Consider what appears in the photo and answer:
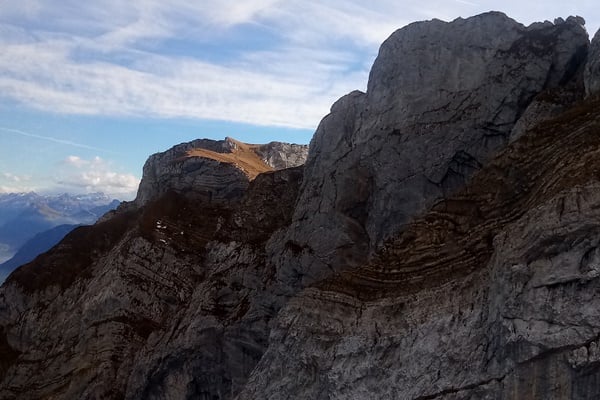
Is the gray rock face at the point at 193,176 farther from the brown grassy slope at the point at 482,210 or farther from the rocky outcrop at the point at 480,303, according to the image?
the brown grassy slope at the point at 482,210

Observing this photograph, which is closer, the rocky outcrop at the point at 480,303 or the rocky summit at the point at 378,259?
the rocky outcrop at the point at 480,303

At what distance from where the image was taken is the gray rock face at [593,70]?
33438mm

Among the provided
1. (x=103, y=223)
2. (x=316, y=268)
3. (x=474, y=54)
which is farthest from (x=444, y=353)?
(x=103, y=223)

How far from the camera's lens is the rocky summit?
23562 millimetres

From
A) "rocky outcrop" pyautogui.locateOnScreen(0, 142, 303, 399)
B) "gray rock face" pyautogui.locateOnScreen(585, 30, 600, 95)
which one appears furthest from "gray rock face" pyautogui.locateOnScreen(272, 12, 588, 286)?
"rocky outcrop" pyautogui.locateOnScreen(0, 142, 303, 399)

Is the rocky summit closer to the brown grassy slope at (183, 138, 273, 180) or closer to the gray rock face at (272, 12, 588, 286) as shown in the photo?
the gray rock face at (272, 12, 588, 286)

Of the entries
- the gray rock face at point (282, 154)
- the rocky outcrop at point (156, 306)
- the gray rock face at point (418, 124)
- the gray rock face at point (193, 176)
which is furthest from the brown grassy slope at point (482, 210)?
the gray rock face at point (282, 154)

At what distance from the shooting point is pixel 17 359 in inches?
2277

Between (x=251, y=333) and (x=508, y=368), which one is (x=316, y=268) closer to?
(x=251, y=333)

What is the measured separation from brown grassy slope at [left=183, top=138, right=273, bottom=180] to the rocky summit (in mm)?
958

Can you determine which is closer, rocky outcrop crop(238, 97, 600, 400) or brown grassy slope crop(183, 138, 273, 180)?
rocky outcrop crop(238, 97, 600, 400)

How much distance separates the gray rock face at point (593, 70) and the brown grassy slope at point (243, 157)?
3538cm

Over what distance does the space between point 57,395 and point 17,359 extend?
29.4 feet

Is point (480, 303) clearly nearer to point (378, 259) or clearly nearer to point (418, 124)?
point (378, 259)
